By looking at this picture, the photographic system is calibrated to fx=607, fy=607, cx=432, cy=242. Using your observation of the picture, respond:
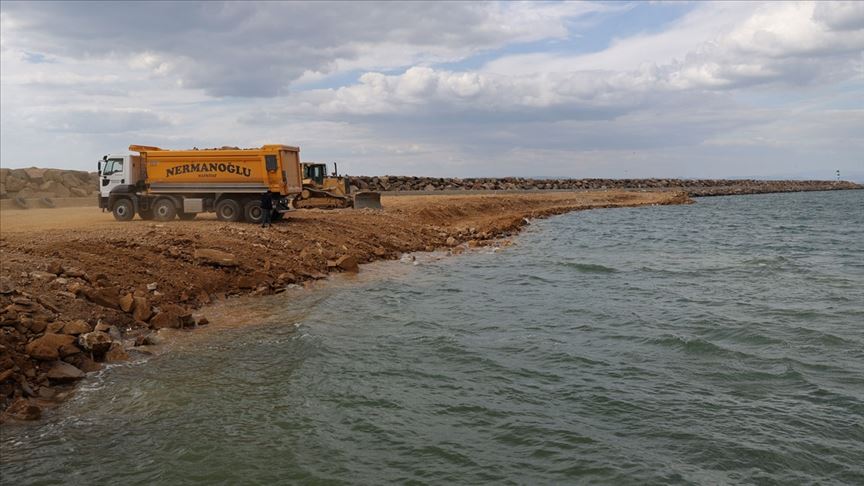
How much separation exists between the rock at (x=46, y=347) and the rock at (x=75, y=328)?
0.40m

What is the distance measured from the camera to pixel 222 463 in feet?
20.1

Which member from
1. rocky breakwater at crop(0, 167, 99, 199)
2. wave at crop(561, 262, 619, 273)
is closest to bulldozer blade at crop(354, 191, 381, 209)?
wave at crop(561, 262, 619, 273)

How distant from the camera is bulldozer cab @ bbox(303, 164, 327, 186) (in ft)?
105

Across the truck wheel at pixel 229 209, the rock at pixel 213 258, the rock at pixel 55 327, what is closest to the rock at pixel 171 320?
the rock at pixel 55 327

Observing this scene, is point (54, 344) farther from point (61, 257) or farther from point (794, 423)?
point (794, 423)

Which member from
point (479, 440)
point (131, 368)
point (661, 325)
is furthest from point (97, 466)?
point (661, 325)

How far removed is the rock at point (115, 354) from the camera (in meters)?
9.29

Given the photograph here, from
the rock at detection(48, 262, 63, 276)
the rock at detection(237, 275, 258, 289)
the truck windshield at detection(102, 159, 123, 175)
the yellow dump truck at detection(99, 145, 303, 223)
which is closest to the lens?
the rock at detection(48, 262, 63, 276)

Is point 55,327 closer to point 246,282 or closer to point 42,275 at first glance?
point 42,275

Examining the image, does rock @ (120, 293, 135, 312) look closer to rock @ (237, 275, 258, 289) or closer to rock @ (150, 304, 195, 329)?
rock @ (150, 304, 195, 329)

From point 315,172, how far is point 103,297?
71.7 ft

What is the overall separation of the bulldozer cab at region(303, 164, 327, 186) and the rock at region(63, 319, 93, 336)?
2262cm

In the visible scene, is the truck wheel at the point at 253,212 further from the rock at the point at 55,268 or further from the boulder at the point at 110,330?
the boulder at the point at 110,330

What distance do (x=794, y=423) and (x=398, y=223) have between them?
21238mm
